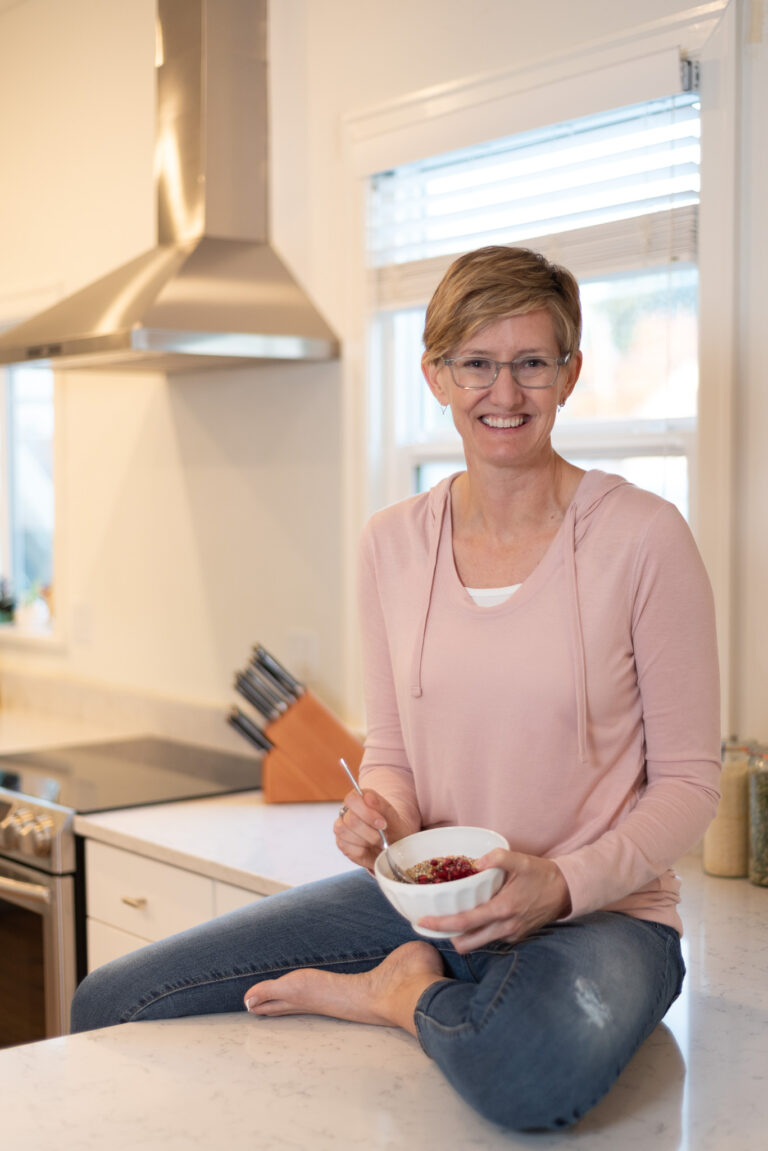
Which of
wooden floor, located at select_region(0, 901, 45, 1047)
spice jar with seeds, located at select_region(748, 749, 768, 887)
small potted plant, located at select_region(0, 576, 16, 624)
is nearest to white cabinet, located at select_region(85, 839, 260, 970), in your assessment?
wooden floor, located at select_region(0, 901, 45, 1047)

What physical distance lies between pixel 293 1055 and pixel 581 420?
4.28ft

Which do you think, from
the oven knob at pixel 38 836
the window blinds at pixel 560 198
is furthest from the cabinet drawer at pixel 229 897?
the window blinds at pixel 560 198

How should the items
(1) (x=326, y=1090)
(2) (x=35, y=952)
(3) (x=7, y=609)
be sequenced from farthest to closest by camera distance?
(3) (x=7, y=609), (2) (x=35, y=952), (1) (x=326, y=1090)

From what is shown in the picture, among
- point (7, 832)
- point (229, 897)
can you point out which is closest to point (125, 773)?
point (7, 832)

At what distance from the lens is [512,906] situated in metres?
1.27

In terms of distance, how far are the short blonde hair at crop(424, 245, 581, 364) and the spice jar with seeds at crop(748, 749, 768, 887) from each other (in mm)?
750

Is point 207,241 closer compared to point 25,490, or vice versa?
point 207,241

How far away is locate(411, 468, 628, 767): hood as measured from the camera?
143cm

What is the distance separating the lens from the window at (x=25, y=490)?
4000 mm

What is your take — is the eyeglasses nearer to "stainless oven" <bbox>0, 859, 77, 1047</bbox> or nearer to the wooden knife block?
the wooden knife block

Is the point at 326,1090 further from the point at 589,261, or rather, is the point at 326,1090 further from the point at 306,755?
the point at 589,261

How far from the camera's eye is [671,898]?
4.83 feet

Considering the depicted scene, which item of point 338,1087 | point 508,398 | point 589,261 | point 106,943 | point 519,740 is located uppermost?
point 589,261

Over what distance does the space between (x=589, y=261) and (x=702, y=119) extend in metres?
0.30
